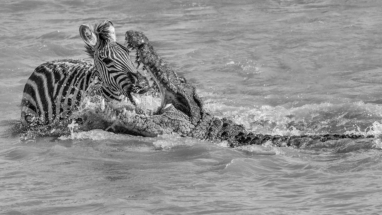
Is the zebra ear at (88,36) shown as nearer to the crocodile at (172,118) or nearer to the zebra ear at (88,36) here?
the zebra ear at (88,36)

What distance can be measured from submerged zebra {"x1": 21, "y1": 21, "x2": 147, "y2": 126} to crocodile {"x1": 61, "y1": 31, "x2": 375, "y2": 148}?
0.96ft

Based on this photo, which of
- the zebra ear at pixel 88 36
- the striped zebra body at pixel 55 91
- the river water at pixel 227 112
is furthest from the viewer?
the striped zebra body at pixel 55 91

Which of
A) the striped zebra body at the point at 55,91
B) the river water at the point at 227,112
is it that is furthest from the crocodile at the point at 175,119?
the striped zebra body at the point at 55,91

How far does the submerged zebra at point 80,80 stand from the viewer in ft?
30.2

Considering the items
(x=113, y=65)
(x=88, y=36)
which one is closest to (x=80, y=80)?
(x=88, y=36)

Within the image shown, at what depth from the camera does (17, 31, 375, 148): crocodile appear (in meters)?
8.66

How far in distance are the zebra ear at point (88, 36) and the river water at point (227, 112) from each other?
966mm

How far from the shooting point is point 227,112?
35.1ft

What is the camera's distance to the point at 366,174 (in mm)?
7902

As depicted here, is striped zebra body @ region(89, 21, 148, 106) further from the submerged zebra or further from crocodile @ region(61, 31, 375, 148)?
crocodile @ region(61, 31, 375, 148)

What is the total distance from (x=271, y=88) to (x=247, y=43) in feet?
8.92

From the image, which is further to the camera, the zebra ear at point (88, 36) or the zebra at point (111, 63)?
the zebra ear at point (88, 36)

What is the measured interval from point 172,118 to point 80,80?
1406 mm

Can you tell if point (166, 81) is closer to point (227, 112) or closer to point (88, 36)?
point (88, 36)
